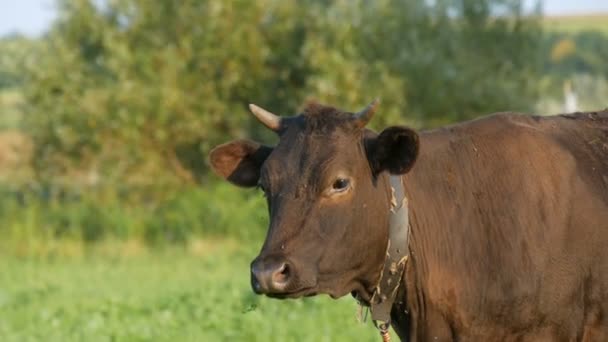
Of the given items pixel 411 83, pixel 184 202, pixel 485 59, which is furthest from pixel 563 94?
pixel 184 202

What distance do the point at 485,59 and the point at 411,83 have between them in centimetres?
241

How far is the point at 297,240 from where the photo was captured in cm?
609

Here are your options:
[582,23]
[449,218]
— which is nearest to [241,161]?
[449,218]

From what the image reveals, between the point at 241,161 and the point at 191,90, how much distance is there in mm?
19826

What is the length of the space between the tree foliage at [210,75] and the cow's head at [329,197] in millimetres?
18767

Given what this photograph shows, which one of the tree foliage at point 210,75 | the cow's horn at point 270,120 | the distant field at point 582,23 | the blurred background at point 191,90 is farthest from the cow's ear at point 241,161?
the distant field at point 582,23

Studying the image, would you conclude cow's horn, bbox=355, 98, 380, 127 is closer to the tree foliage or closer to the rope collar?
the rope collar

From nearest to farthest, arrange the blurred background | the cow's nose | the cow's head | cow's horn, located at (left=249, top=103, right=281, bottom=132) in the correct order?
1. the cow's nose
2. the cow's head
3. cow's horn, located at (left=249, top=103, right=281, bottom=132)
4. the blurred background

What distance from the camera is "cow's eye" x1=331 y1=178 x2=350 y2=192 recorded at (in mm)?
6234

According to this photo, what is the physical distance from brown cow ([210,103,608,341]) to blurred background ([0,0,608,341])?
641 inches

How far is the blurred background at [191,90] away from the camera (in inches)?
968

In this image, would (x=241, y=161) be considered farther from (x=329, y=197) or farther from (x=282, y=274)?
(x=282, y=274)

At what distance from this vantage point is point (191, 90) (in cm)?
2661

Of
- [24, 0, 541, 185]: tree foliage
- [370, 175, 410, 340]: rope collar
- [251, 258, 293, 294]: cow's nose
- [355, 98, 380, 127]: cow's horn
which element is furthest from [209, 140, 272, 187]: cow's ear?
[24, 0, 541, 185]: tree foliage
